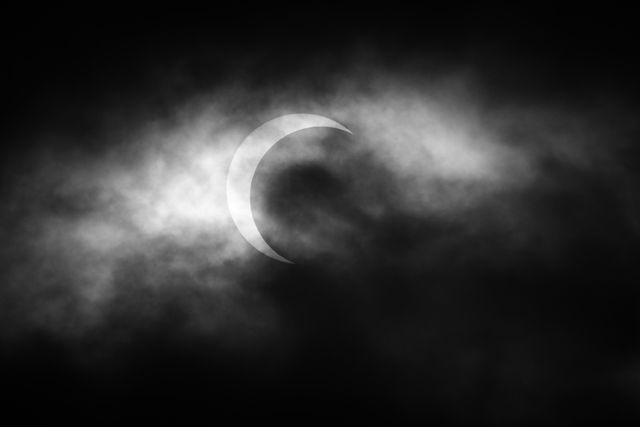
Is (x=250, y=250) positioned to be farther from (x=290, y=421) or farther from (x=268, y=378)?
(x=290, y=421)

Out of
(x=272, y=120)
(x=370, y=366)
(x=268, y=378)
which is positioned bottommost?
(x=268, y=378)

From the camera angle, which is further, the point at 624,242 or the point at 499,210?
the point at 499,210

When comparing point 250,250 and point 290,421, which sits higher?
point 250,250

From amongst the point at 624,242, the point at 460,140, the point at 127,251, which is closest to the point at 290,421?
the point at 127,251

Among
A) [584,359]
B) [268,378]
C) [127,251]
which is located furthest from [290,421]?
[584,359]

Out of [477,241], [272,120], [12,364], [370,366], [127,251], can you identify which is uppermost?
[272,120]

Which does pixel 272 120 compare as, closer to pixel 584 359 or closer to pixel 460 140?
pixel 460 140
